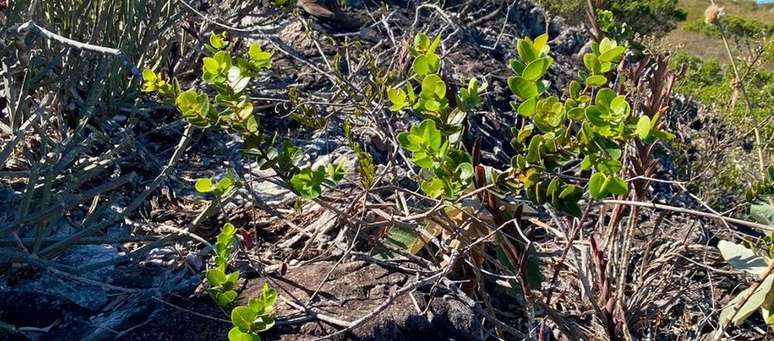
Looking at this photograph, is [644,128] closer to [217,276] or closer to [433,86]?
[433,86]

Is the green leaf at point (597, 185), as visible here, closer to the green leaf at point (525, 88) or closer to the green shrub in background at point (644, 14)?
the green leaf at point (525, 88)

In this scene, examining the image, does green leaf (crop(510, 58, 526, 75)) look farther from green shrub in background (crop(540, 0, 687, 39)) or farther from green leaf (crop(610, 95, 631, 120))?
green shrub in background (crop(540, 0, 687, 39))

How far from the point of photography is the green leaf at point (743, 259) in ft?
5.48

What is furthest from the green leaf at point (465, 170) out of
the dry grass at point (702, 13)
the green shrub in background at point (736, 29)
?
the dry grass at point (702, 13)

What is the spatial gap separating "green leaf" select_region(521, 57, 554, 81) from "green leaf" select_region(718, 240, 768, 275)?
74cm

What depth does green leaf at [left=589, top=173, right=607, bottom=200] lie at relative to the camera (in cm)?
122

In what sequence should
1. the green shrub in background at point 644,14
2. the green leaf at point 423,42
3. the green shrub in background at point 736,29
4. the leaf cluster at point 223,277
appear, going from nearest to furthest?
the leaf cluster at point 223,277 → the green leaf at point 423,42 → the green shrub in background at point 736,29 → the green shrub in background at point 644,14

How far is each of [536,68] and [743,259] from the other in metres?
0.77

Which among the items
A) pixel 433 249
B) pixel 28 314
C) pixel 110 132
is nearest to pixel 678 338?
pixel 433 249

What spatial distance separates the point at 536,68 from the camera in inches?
50.6

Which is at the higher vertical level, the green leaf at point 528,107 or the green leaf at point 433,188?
the green leaf at point 528,107

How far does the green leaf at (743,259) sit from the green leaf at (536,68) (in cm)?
74

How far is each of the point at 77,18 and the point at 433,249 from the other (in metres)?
1.32

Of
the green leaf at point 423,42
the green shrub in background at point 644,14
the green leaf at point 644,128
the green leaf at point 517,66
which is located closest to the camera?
the green leaf at point 644,128
